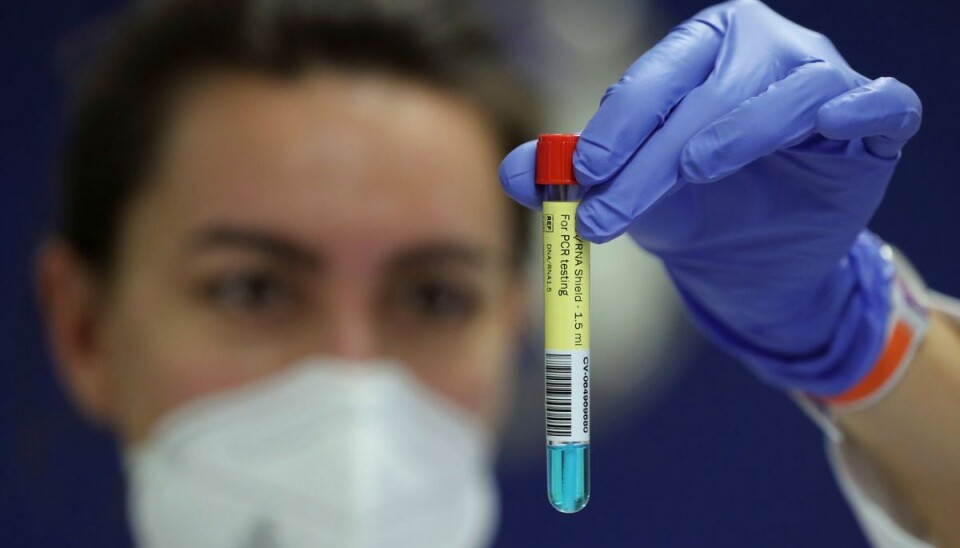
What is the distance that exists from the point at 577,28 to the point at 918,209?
70 centimetres

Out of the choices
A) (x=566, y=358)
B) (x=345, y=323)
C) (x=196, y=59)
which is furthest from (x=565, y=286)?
(x=196, y=59)

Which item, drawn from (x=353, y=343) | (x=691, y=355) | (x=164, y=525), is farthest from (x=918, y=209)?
(x=164, y=525)

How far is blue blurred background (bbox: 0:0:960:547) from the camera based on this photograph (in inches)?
66.3

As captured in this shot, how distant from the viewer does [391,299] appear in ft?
5.34

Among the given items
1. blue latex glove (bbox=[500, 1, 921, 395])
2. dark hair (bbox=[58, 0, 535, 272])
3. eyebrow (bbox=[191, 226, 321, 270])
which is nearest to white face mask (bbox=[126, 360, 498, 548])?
eyebrow (bbox=[191, 226, 321, 270])

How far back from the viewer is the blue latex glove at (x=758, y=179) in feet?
2.66

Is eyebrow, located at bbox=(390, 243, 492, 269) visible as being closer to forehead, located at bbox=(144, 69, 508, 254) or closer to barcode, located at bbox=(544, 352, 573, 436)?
forehead, located at bbox=(144, 69, 508, 254)

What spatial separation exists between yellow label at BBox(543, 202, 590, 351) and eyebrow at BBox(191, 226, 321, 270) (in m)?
0.85

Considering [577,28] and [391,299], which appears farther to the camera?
[577,28]

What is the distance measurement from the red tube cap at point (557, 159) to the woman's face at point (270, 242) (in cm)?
82

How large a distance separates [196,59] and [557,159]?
997 millimetres

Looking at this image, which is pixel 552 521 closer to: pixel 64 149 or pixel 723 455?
pixel 723 455

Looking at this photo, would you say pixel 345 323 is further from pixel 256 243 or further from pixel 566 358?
pixel 566 358

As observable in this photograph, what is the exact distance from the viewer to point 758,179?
94 centimetres
